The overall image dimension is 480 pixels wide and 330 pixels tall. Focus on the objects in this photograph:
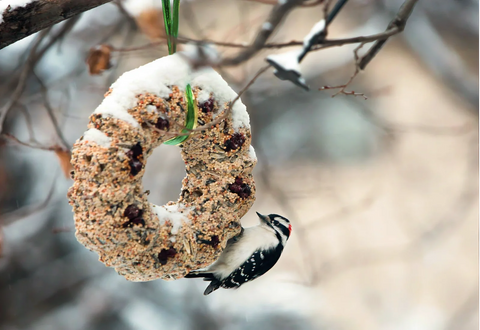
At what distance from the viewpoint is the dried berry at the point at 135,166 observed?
1109 millimetres

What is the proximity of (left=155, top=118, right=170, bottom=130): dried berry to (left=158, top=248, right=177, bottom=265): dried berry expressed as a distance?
35cm

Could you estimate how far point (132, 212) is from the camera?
1.13 meters

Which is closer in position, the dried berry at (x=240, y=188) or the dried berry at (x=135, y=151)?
the dried berry at (x=135, y=151)

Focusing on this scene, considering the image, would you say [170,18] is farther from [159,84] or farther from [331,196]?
[331,196]

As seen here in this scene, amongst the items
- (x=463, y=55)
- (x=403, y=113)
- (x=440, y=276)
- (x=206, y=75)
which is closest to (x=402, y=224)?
(x=440, y=276)

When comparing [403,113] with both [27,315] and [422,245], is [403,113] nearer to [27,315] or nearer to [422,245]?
[422,245]

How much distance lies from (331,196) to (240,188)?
9.30 feet

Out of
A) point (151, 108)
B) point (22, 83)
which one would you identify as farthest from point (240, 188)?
point (22, 83)

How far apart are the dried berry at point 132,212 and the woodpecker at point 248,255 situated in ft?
1.37

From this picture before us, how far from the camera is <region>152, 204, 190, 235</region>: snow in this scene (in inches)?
48.6

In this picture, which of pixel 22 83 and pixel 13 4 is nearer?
pixel 13 4

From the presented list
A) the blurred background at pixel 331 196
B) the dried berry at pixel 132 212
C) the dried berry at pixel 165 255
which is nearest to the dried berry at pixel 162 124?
the dried berry at pixel 132 212

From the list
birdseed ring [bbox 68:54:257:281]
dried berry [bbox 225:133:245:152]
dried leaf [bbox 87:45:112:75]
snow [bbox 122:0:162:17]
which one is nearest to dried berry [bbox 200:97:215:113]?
birdseed ring [bbox 68:54:257:281]

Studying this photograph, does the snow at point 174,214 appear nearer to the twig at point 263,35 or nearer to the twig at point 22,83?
the twig at point 263,35
